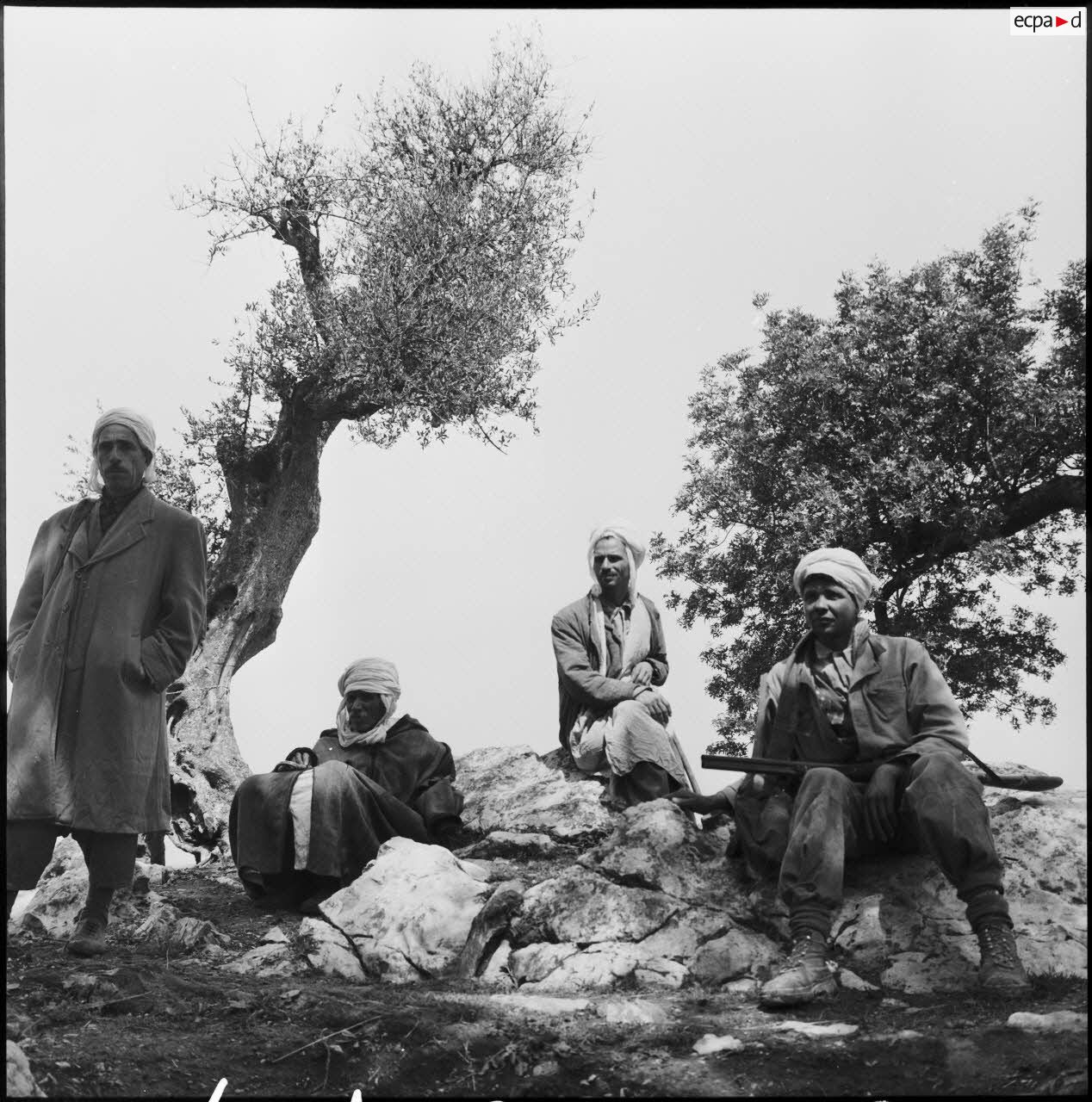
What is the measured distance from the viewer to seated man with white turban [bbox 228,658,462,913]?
7.16 meters

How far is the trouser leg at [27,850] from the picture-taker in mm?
5914

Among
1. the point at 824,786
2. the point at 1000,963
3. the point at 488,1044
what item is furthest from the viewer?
the point at 824,786

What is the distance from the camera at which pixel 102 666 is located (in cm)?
609

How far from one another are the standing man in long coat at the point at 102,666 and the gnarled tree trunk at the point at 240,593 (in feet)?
16.0

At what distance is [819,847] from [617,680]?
2922 mm

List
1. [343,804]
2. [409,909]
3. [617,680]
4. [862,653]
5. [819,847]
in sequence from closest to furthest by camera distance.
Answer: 1. [819,847]
2. [862,653]
3. [409,909]
4. [343,804]
5. [617,680]

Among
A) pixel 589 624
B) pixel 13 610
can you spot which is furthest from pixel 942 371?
pixel 13 610

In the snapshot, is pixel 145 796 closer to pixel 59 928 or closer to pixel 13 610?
pixel 13 610

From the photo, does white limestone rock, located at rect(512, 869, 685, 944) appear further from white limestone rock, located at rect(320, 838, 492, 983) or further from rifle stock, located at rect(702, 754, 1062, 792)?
rifle stock, located at rect(702, 754, 1062, 792)

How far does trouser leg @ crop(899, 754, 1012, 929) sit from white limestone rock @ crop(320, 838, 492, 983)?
7.11ft

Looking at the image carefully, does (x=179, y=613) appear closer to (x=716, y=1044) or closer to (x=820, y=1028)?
(x=716, y=1044)

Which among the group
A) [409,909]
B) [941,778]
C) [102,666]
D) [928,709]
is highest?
[102,666]

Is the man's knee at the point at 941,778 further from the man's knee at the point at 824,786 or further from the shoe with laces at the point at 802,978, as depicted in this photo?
the shoe with laces at the point at 802,978

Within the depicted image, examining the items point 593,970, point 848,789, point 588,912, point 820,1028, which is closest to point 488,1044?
point 593,970
